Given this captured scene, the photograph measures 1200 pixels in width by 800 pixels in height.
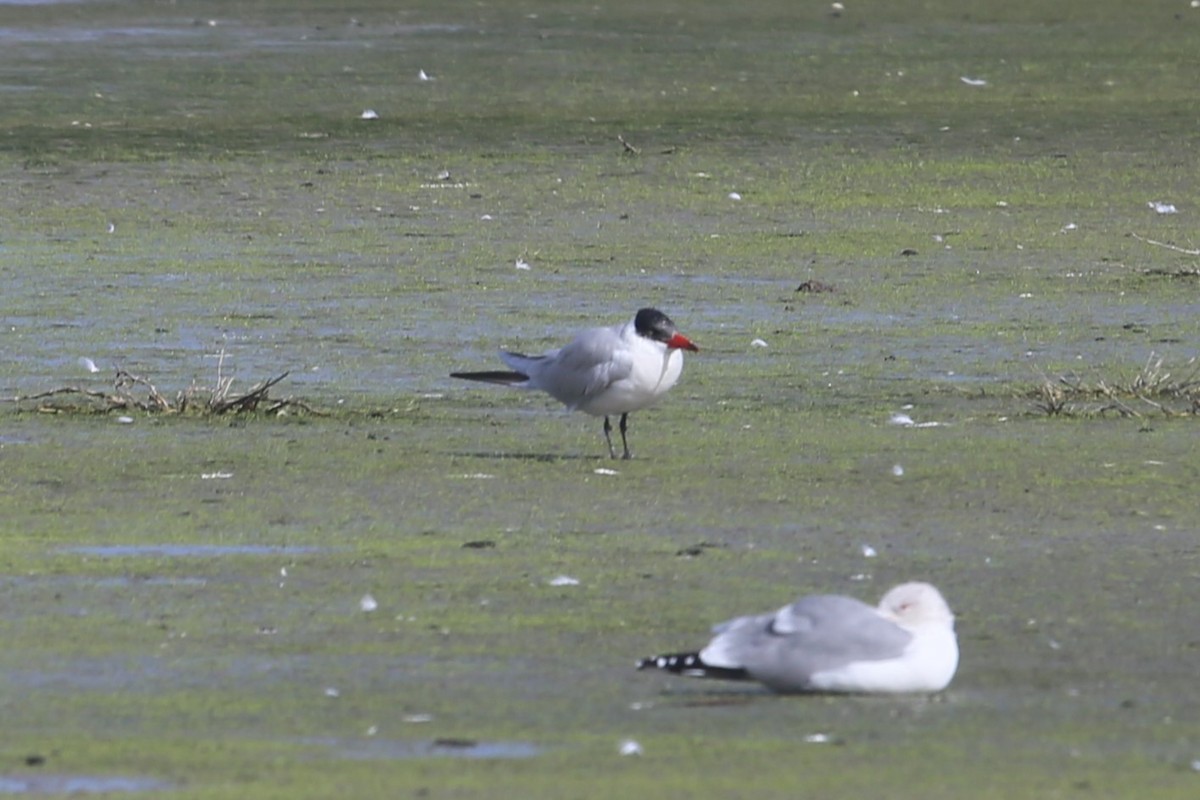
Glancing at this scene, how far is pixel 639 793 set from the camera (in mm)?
5199

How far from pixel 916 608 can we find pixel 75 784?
1821mm

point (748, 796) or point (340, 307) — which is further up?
point (748, 796)

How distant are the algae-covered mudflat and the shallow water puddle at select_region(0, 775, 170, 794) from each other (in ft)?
0.05

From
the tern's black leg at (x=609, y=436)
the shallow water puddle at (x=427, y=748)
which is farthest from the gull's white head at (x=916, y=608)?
the tern's black leg at (x=609, y=436)

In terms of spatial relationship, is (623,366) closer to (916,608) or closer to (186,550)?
(186,550)

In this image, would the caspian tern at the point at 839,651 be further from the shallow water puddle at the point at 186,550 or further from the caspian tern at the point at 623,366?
the caspian tern at the point at 623,366

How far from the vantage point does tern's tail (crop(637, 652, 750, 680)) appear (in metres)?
5.95

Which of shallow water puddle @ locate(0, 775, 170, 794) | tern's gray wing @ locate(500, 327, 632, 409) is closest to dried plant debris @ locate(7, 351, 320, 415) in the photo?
tern's gray wing @ locate(500, 327, 632, 409)

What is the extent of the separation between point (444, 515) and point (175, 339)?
13.6 feet

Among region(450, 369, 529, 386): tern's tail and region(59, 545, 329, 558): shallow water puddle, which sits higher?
Answer: region(59, 545, 329, 558): shallow water puddle

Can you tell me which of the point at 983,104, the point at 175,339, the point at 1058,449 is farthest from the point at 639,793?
the point at 983,104

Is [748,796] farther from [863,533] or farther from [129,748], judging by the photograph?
[863,533]

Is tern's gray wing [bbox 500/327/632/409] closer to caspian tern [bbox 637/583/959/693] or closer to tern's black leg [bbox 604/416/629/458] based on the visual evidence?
tern's black leg [bbox 604/416/629/458]

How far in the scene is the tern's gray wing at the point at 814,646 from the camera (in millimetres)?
5922
